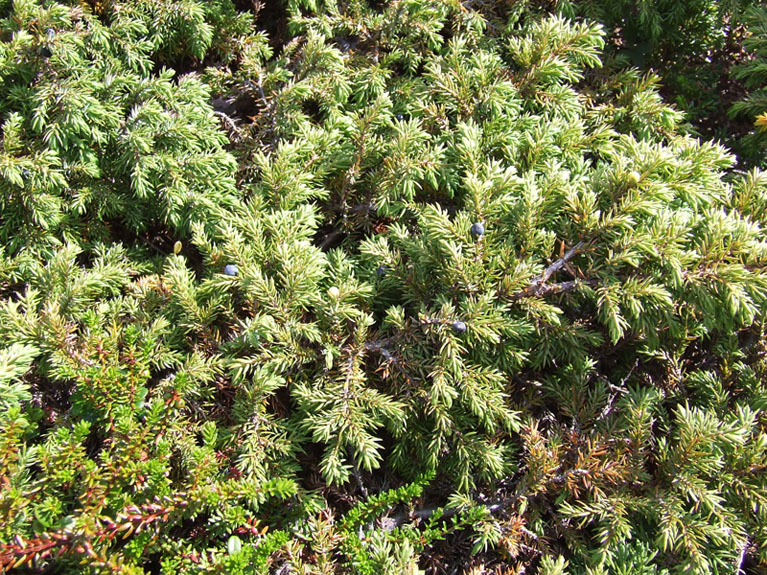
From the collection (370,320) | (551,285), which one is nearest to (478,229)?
(551,285)

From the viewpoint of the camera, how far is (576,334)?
Result: 1.77 meters

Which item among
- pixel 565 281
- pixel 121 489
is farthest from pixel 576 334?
pixel 121 489

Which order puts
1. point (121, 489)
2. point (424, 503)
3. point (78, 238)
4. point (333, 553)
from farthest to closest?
1. point (78, 238)
2. point (424, 503)
3. point (333, 553)
4. point (121, 489)

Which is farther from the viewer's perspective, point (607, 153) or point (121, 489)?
point (607, 153)

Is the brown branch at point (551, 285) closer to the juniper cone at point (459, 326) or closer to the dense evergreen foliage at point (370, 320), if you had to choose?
the dense evergreen foliage at point (370, 320)

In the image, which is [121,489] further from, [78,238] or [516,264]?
[516,264]

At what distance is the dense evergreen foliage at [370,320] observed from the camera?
1.62 m

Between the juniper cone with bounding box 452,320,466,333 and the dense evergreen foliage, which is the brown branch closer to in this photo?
the dense evergreen foliage

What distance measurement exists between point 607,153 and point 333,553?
1665 mm

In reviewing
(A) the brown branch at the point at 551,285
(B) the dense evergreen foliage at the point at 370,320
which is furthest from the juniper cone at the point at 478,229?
(A) the brown branch at the point at 551,285

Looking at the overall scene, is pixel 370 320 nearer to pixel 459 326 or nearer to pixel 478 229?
pixel 459 326

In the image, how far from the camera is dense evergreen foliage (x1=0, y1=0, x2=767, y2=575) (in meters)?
1.62

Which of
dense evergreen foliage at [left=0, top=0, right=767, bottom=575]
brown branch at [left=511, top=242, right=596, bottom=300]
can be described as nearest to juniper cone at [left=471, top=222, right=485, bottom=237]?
dense evergreen foliage at [left=0, top=0, right=767, bottom=575]

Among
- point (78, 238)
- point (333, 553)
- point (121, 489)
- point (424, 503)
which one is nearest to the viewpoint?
point (121, 489)
